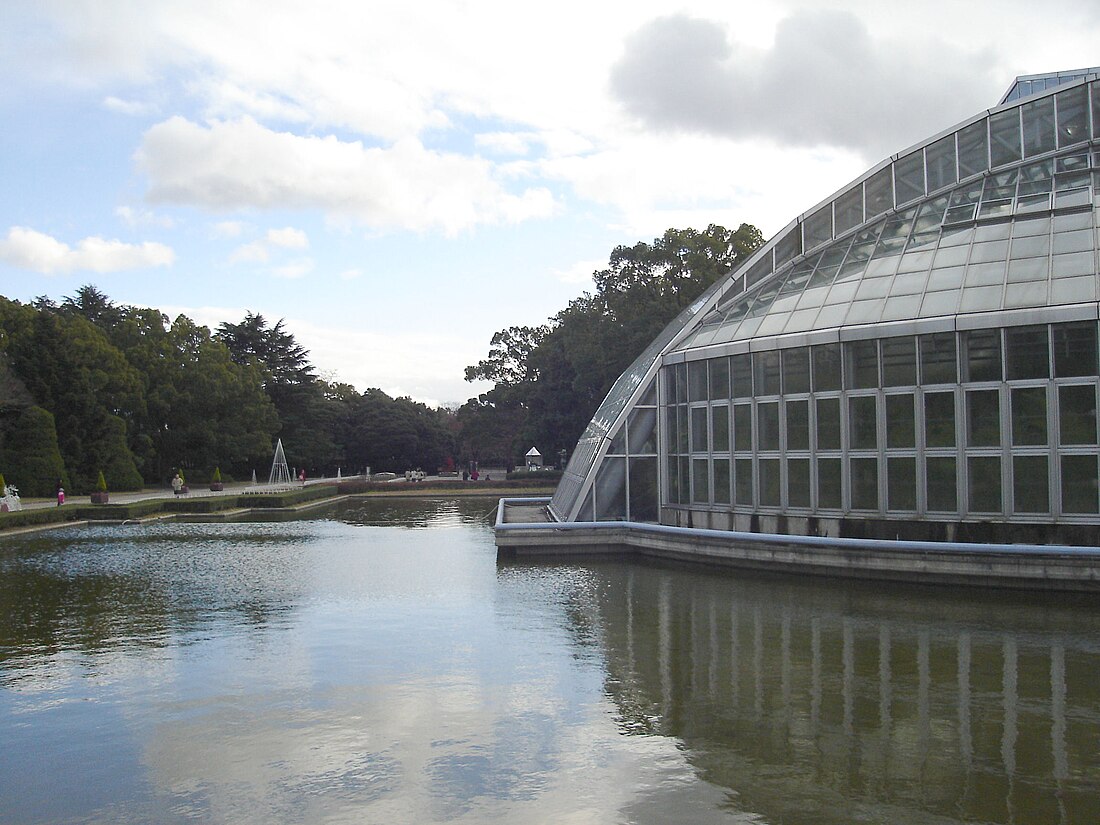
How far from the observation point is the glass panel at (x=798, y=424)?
20.8m

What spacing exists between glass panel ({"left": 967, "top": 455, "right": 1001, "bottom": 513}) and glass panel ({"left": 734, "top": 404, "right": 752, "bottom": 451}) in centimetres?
498

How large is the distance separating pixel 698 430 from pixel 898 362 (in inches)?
222

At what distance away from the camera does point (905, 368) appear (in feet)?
63.7

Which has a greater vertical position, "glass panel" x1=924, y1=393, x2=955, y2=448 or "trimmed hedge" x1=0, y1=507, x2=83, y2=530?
"glass panel" x1=924, y1=393, x2=955, y2=448

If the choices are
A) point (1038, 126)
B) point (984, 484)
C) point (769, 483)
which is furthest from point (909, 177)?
point (984, 484)

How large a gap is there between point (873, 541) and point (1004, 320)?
4.67m

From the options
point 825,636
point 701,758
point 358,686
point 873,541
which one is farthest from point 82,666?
point 873,541

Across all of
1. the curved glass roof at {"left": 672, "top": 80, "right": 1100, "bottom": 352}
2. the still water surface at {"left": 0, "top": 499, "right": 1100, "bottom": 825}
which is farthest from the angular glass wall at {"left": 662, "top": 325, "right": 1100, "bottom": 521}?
the still water surface at {"left": 0, "top": 499, "right": 1100, "bottom": 825}

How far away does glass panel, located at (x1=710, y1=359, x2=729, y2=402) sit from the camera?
22.9 meters

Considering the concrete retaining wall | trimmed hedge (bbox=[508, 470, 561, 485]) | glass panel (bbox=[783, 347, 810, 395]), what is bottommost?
the concrete retaining wall

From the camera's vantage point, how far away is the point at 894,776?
27.1 feet

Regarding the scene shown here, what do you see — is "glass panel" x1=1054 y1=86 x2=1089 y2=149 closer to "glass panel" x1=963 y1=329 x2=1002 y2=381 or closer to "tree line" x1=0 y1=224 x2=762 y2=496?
"glass panel" x1=963 y1=329 x2=1002 y2=381

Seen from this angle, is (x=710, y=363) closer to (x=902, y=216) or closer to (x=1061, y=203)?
(x=902, y=216)

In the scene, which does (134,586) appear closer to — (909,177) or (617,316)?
(909,177)
